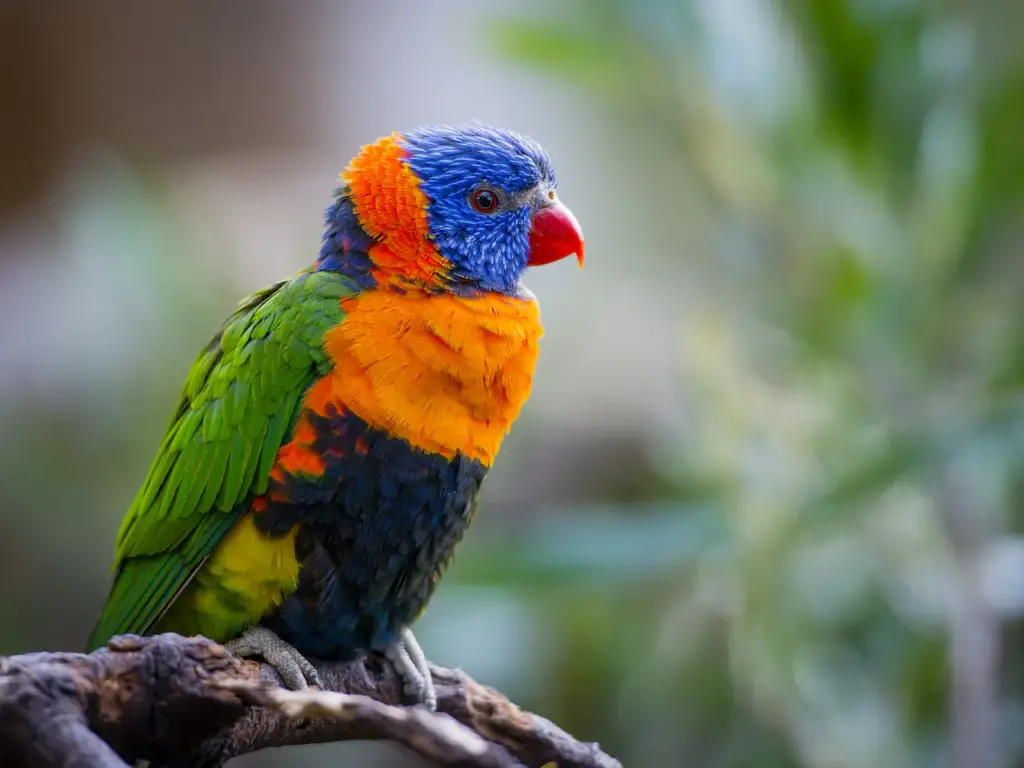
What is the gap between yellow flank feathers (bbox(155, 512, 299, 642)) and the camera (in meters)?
1.85

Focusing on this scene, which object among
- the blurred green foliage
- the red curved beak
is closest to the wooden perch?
the red curved beak

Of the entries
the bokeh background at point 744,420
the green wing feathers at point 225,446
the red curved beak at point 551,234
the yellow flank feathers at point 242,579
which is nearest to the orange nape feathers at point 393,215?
the green wing feathers at point 225,446

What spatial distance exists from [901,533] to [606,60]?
Result: 1766mm

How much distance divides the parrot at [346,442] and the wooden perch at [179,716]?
32 cm

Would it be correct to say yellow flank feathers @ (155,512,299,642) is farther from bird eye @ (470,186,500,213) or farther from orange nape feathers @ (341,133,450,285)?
bird eye @ (470,186,500,213)

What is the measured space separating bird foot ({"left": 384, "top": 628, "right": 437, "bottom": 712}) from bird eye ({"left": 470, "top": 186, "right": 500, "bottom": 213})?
0.92 meters

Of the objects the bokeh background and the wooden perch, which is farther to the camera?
the bokeh background

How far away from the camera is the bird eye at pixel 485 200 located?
2.16 m

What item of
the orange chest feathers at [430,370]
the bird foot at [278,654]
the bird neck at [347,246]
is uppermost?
the bird neck at [347,246]

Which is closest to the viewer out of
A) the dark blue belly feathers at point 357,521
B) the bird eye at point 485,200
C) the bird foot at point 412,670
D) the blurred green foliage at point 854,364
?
the dark blue belly feathers at point 357,521

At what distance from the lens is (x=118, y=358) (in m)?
4.06

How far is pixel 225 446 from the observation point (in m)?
1.91

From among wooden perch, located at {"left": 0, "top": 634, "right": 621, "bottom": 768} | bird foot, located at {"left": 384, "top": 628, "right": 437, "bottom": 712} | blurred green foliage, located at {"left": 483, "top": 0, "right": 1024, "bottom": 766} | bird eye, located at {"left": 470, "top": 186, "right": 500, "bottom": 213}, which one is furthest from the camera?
blurred green foliage, located at {"left": 483, "top": 0, "right": 1024, "bottom": 766}

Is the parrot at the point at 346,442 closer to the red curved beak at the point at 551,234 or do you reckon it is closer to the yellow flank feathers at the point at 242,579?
the yellow flank feathers at the point at 242,579
